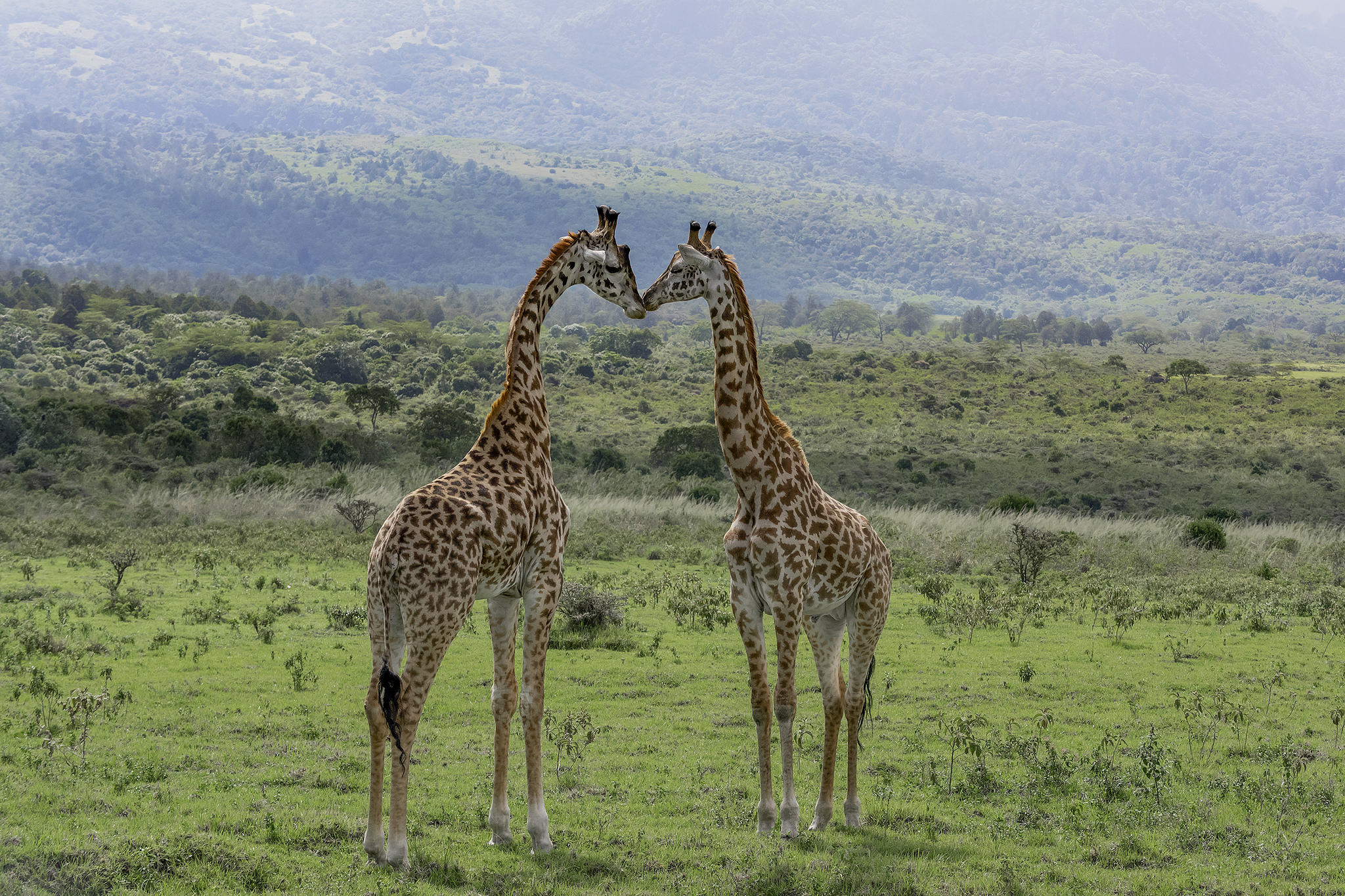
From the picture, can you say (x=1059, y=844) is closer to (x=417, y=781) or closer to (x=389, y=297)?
(x=417, y=781)

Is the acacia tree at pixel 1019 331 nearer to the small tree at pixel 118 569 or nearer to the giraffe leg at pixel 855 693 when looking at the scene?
the small tree at pixel 118 569

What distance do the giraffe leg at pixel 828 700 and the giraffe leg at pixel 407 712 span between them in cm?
314

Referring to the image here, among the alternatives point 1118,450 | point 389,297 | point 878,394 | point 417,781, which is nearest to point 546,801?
point 417,781

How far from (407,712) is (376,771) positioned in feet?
1.87

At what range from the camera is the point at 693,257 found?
27.0 feet

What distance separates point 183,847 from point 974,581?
68.1ft

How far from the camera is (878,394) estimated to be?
248ft

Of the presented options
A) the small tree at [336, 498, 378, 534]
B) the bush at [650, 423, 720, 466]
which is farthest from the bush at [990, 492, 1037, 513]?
the small tree at [336, 498, 378, 534]

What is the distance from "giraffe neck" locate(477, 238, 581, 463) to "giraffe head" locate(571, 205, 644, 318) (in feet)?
0.32

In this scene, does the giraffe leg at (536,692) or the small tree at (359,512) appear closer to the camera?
the giraffe leg at (536,692)

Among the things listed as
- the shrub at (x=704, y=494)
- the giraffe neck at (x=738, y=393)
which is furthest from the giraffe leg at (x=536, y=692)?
the shrub at (x=704, y=494)

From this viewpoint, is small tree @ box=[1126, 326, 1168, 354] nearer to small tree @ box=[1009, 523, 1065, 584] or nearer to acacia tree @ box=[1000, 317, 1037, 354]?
acacia tree @ box=[1000, 317, 1037, 354]

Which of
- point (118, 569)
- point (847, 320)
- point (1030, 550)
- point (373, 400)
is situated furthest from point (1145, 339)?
point (118, 569)

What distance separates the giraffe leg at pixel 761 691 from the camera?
8.05m
